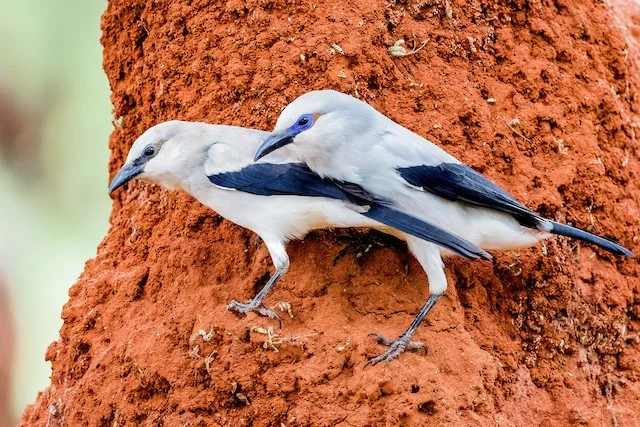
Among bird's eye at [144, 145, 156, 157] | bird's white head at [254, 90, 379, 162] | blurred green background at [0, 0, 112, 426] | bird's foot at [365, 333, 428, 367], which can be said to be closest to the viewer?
bird's foot at [365, 333, 428, 367]

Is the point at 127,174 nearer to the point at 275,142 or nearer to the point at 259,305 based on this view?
the point at 275,142

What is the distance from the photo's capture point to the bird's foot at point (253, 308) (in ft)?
16.0

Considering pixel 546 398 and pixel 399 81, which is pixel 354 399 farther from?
pixel 399 81

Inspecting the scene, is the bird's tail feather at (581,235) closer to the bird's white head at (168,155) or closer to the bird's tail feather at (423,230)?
the bird's tail feather at (423,230)

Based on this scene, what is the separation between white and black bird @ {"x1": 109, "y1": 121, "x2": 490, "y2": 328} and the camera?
4.89m

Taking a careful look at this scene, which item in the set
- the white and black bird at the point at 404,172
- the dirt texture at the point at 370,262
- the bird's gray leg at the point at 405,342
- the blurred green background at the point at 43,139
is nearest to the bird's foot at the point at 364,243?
the dirt texture at the point at 370,262

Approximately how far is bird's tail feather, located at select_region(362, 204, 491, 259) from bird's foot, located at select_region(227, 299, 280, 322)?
709 mm

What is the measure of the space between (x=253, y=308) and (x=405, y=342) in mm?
818

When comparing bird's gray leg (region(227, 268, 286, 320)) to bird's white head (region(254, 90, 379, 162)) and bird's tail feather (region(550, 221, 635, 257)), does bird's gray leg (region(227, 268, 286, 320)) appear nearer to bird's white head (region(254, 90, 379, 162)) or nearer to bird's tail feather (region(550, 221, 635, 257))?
bird's white head (region(254, 90, 379, 162))

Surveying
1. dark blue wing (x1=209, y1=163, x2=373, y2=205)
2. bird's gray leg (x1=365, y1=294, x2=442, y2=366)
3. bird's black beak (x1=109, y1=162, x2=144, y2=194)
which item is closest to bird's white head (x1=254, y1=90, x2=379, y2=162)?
dark blue wing (x1=209, y1=163, x2=373, y2=205)

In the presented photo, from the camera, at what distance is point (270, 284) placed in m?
5.00

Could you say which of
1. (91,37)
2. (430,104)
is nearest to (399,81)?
(430,104)

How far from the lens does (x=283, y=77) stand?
17.8 feet

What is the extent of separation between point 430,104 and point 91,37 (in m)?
6.51
